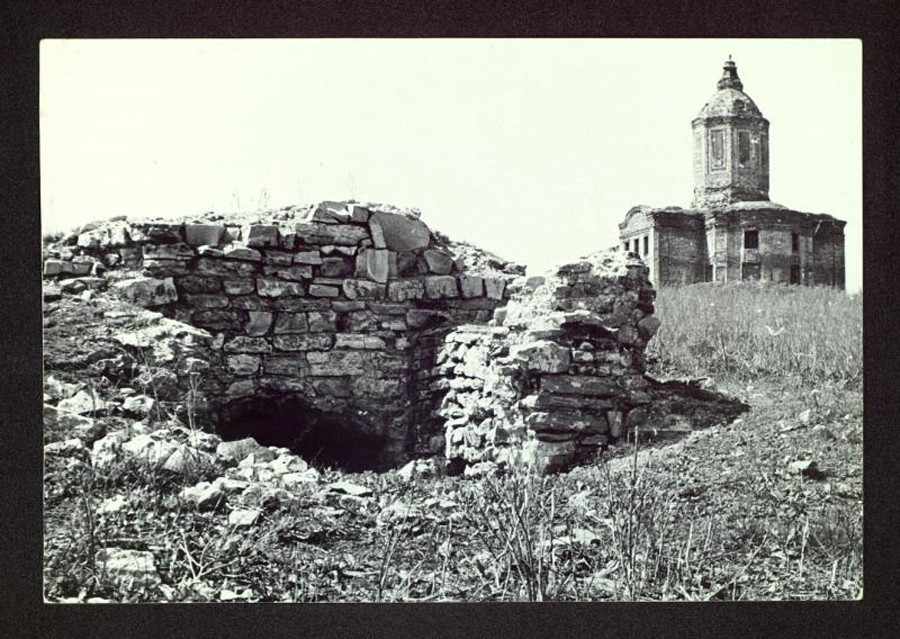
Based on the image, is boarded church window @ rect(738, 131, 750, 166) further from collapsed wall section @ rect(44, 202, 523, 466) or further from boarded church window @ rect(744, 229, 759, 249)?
collapsed wall section @ rect(44, 202, 523, 466)

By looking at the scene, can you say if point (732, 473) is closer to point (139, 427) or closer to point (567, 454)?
point (567, 454)

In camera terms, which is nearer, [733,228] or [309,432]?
[309,432]

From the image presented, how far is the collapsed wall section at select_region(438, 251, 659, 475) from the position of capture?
17.3 ft

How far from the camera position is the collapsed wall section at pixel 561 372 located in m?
5.27

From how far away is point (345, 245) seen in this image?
6.16 metres

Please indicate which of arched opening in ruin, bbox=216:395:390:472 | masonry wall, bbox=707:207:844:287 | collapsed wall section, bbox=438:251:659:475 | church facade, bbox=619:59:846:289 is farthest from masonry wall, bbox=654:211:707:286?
arched opening in ruin, bbox=216:395:390:472

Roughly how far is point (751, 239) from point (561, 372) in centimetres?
480

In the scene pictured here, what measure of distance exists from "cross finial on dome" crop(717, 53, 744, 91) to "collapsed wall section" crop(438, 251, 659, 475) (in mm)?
1271

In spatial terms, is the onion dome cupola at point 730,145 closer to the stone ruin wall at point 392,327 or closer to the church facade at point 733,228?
the church facade at point 733,228

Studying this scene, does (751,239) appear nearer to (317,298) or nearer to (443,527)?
(317,298)

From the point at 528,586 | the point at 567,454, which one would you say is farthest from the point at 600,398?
the point at 528,586

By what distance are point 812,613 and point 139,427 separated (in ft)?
11.9

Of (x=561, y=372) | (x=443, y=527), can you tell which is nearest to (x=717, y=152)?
(x=561, y=372)

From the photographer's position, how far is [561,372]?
5.31 metres
